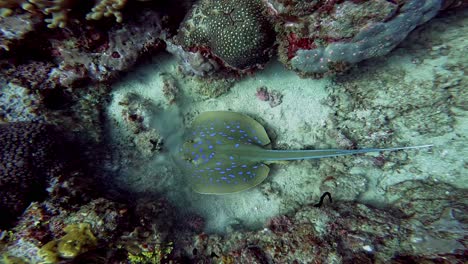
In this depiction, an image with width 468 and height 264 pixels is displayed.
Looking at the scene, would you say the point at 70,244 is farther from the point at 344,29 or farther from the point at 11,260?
the point at 344,29

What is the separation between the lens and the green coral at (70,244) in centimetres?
346

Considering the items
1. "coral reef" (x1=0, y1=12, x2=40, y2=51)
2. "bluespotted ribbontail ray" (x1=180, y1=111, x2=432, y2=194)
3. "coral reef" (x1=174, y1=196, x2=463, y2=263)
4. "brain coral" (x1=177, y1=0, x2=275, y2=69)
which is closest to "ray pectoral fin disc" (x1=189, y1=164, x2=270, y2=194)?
"bluespotted ribbontail ray" (x1=180, y1=111, x2=432, y2=194)

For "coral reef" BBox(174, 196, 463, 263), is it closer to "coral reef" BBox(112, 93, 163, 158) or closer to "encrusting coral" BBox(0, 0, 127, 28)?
"coral reef" BBox(112, 93, 163, 158)

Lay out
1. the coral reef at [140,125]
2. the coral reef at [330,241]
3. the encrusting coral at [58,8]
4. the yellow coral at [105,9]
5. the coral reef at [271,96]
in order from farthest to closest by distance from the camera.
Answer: the coral reef at [271,96] → the coral reef at [140,125] → the yellow coral at [105,9] → the encrusting coral at [58,8] → the coral reef at [330,241]

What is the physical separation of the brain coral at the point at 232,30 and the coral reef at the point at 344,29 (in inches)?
14.4

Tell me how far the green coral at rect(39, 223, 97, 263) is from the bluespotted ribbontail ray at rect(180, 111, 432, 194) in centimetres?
218

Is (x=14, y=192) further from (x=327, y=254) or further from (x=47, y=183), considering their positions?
(x=327, y=254)

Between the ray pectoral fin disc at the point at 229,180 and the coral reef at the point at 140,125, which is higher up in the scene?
the coral reef at the point at 140,125

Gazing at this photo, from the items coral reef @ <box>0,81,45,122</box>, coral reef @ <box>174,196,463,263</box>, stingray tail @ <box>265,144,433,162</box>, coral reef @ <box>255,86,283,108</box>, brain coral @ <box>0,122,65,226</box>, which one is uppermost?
coral reef @ <box>0,81,45,122</box>

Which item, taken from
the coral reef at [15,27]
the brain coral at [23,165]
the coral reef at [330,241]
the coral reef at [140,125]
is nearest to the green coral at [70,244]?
the brain coral at [23,165]

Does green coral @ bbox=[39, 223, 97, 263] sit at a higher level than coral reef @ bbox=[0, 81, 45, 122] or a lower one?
lower

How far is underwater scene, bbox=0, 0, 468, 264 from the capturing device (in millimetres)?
3879

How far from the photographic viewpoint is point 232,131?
5.51m

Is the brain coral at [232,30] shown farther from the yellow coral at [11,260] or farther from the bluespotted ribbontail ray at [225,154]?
the yellow coral at [11,260]
